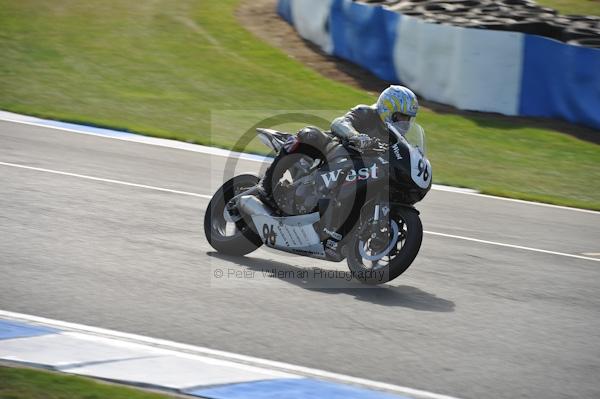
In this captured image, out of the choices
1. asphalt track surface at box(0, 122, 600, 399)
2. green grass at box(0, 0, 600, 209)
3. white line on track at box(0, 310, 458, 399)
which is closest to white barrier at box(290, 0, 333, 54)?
green grass at box(0, 0, 600, 209)

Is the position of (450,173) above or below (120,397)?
below

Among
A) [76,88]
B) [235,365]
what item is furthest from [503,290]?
[76,88]

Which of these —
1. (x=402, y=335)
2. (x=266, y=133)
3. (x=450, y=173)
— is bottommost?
(x=450, y=173)

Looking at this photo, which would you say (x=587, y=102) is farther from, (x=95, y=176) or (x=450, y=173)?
(x=95, y=176)

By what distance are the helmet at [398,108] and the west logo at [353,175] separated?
0.42 m

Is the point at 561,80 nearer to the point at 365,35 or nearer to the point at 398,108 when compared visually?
the point at 365,35

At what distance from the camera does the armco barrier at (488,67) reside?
1639cm

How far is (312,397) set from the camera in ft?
17.1

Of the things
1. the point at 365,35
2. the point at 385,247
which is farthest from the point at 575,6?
the point at 385,247

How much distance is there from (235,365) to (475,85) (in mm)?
12251

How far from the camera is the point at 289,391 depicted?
5.31 metres

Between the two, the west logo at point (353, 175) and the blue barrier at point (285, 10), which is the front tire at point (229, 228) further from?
the blue barrier at point (285, 10)

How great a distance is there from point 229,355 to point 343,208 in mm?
2213

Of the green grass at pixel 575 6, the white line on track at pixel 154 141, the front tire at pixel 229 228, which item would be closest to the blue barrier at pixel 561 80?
the white line on track at pixel 154 141
